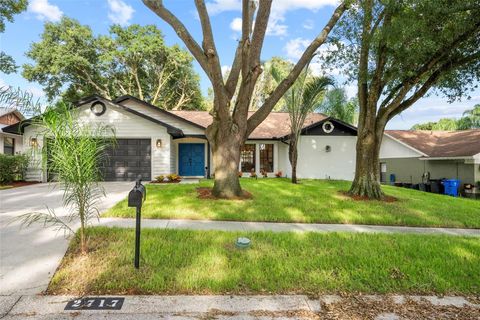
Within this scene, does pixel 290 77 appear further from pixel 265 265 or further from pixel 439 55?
pixel 265 265

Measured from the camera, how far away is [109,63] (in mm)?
28219

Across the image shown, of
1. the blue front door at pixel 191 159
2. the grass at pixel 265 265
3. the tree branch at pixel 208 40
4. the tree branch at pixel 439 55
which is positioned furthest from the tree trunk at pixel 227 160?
the blue front door at pixel 191 159

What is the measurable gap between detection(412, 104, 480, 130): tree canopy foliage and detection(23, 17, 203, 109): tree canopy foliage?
117 ft

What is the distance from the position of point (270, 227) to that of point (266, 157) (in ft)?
39.6

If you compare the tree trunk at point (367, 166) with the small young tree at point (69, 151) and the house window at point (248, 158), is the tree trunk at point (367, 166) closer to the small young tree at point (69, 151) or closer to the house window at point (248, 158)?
the house window at point (248, 158)

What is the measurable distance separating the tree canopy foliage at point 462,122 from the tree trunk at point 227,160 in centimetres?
3775

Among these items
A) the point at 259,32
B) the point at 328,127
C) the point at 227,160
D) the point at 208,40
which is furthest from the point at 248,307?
the point at 328,127

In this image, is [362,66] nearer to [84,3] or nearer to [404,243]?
[404,243]

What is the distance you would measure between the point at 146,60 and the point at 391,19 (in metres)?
25.9

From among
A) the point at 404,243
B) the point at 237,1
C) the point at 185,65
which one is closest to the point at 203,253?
the point at 404,243

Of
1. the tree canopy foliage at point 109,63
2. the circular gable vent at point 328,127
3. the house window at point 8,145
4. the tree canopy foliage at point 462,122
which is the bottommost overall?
the house window at point 8,145

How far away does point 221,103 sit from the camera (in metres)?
8.30

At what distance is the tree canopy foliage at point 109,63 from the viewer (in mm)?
26203

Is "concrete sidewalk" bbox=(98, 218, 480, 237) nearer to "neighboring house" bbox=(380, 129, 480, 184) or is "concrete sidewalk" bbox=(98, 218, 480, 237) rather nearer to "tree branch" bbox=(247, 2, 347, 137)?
"tree branch" bbox=(247, 2, 347, 137)
